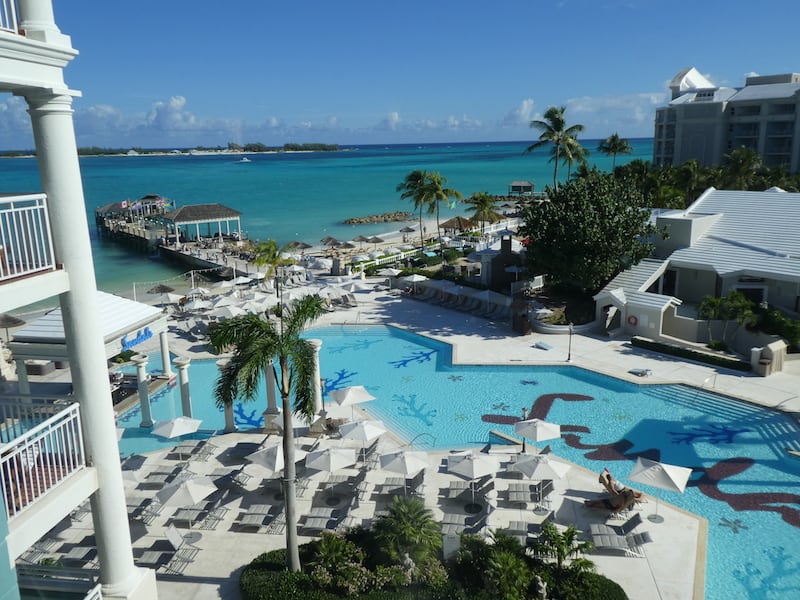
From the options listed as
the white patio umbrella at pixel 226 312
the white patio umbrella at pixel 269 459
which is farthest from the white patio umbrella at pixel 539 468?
the white patio umbrella at pixel 226 312

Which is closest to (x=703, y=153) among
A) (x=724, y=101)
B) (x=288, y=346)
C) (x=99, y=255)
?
(x=724, y=101)

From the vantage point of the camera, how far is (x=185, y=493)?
599 inches

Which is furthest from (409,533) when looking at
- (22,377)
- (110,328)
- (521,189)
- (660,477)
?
(521,189)

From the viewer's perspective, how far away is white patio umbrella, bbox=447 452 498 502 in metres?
16.1

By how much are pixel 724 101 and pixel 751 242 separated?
6574 cm

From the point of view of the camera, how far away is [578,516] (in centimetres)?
1602

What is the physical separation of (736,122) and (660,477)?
288 ft

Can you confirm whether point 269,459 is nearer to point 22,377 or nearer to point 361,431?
point 361,431

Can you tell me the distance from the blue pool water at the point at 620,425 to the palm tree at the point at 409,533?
5813 millimetres

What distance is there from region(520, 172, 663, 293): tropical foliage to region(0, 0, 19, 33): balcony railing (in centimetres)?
2668

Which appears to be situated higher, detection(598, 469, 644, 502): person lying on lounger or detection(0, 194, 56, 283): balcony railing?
detection(0, 194, 56, 283): balcony railing

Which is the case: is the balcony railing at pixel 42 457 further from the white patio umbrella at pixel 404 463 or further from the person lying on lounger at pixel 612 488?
the person lying on lounger at pixel 612 488

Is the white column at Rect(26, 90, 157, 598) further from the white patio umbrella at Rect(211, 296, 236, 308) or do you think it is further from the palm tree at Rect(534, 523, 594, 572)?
the white patio umbrella at Rect(211, 296, 236, 308)

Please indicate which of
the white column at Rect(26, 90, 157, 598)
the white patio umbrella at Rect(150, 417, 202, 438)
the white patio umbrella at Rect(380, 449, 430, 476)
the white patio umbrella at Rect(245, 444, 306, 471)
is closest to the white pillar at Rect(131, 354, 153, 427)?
the white patio umbrella at Rect(150, 417, 202, 438)
